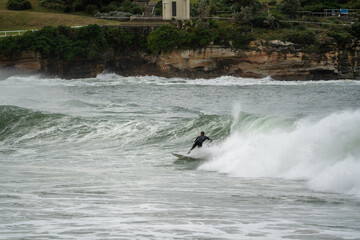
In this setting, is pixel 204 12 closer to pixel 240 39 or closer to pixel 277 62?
pixel 240 39

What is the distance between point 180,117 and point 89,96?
42.1ft

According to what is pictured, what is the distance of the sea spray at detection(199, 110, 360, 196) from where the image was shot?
1372cm

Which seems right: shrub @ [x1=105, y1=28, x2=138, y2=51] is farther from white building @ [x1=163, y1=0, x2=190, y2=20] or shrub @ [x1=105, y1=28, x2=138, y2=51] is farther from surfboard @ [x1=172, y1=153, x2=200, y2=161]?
surfboard @ [x1=172, y1=153, x2=200, y2=161]

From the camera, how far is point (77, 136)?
1003 inches

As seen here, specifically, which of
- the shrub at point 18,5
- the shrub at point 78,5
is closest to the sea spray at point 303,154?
the shrub at point 78,5

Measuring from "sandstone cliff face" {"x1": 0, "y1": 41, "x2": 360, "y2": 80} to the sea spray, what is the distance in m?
33.7

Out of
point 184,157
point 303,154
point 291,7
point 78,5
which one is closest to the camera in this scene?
point 303,154

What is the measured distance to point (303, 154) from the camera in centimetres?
1595

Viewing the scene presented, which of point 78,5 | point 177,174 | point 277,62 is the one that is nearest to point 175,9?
point 277,62

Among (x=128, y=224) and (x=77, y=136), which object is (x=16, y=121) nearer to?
(x=77, y=136)

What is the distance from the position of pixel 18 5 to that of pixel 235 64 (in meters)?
30.7

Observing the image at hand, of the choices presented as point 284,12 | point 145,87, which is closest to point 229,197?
point 145,87

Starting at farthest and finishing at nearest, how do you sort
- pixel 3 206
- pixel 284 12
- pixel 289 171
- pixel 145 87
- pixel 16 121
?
pixel 284 12 → pixel 145 87 → pixel 16 121 → pixel 289 171 → pixel 3 206

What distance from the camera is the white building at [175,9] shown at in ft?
192
